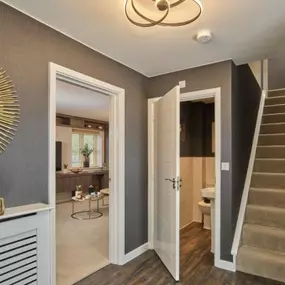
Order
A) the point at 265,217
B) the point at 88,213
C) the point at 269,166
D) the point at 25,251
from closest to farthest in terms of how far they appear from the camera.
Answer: the point at 25,251 < the point at 265,217 < the point at 269,166 < the point at 88,213

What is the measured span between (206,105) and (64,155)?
4.39 metres

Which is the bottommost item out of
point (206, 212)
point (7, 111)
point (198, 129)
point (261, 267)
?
point (261, 267)

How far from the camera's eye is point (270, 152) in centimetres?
405

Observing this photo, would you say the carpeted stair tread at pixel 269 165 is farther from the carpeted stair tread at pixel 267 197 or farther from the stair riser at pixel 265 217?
the stair riser at pixel 265 217

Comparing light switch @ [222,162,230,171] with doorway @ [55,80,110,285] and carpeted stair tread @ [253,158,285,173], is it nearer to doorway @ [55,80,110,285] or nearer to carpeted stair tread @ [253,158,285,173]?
carpeted stair tread @ [253,158,285,173]

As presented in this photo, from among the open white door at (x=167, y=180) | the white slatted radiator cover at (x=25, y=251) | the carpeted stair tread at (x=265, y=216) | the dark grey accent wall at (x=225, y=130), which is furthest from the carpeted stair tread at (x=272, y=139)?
the white slatted radiator cover at (x=25, y=251)

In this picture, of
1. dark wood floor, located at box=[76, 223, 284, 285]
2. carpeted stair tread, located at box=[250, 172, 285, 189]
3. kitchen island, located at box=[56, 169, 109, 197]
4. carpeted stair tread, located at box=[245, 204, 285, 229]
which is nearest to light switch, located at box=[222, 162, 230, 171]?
carpeted stair tread, located at box=[245, 204, 285, 229]

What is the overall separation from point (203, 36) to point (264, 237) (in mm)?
2332

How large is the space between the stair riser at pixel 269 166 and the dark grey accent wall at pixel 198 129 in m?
1.12

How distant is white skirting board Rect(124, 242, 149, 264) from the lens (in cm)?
311

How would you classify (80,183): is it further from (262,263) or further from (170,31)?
(170,31)

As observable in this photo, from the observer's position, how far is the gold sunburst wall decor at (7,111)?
74.8 inches

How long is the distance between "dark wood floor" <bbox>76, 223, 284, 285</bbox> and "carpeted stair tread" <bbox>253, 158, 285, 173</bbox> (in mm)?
1467

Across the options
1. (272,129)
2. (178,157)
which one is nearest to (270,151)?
(272,129)
